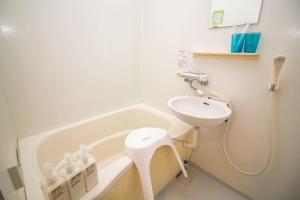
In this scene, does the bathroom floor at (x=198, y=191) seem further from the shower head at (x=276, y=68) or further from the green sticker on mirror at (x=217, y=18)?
the green sticker on mirror at (x=217, y=18)

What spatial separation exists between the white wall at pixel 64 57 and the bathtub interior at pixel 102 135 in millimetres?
124

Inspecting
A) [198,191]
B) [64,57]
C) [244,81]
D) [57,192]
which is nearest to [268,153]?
[244,81]

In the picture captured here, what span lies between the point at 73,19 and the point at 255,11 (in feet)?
4.72

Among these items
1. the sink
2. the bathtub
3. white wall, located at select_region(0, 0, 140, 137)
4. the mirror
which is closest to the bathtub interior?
the bathtub

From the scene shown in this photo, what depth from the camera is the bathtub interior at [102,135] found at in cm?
125

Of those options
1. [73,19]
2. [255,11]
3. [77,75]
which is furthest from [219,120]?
[73,19]

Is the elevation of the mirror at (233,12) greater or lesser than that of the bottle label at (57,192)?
greater

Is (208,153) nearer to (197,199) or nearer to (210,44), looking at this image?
(197,199)

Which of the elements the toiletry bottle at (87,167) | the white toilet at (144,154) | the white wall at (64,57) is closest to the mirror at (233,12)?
the white wall at (64,57)

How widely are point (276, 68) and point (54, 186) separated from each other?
54.6 inches

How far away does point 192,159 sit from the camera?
1630 millimetres

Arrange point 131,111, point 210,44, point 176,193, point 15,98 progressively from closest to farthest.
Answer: point 15,98, point 210,44, point 176,193, point 131,111

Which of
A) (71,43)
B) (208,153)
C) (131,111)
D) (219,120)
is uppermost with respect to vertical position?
(71,43)

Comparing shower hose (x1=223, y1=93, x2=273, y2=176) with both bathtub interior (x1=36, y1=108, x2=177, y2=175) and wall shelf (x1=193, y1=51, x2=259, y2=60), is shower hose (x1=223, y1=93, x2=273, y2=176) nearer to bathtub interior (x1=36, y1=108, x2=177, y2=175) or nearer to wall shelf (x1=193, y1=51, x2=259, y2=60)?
wall shelf (x1=193, y1=51, x2=259, y2=60)
